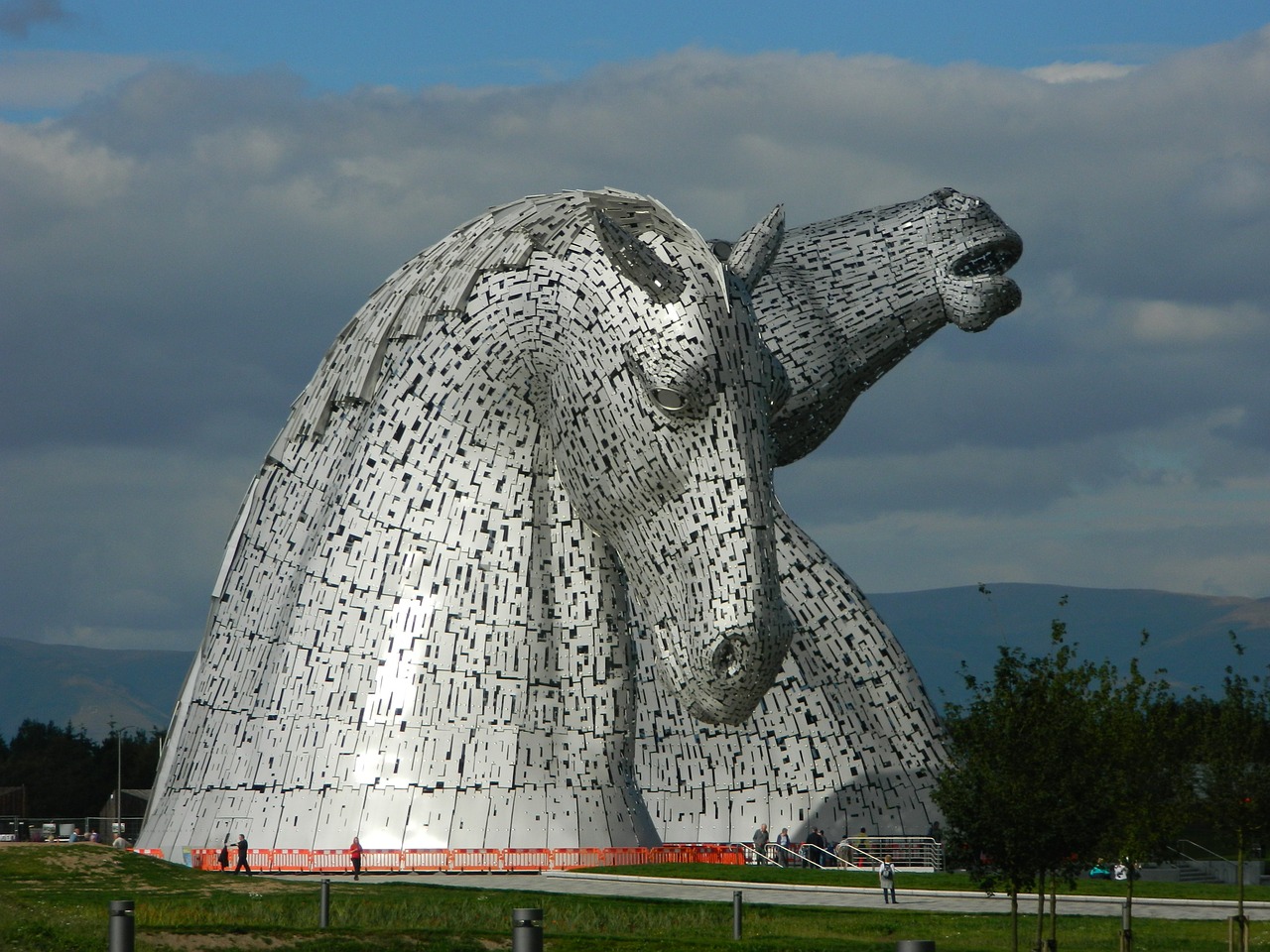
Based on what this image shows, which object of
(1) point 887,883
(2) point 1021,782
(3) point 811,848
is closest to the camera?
(2) point 1021,782

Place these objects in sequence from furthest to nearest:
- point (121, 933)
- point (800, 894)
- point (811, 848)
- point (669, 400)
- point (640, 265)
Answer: point (811, 848) < point (800, 894) < point (640, 265) < point (669, 400) < point (121, 933)

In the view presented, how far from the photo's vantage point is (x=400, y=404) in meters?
14.6

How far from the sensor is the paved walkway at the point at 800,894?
1491cm

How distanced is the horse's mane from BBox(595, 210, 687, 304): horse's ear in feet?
1.84

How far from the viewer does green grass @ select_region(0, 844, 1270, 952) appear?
37.6 ft

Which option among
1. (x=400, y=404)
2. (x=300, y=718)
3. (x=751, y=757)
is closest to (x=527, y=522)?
(x=400, y=404)

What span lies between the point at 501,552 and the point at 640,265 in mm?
2957

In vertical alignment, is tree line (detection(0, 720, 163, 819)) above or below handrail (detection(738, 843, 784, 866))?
below

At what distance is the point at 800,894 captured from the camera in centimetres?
1745

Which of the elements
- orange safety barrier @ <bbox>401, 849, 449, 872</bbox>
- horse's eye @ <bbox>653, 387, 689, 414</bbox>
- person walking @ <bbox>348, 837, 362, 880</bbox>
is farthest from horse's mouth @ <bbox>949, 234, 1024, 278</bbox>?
person walking @ <bbox>348, 837, 362, 880</bbox>

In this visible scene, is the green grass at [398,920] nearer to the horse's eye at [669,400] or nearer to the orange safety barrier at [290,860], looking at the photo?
the orange safety barrier at [290,860]

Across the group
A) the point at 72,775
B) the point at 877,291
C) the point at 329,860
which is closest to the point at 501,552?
the point at 329,860

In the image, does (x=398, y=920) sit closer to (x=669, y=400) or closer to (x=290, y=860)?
(x=290, y=860)

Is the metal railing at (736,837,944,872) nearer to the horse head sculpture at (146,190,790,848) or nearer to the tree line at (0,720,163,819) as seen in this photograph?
the horse head sculpture at (146,190,790,848)
